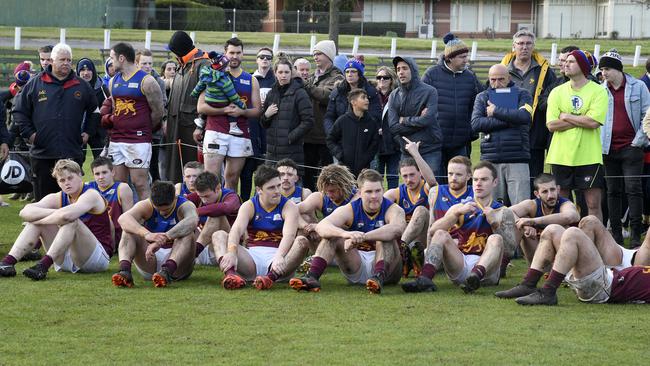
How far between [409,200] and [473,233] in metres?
1.01

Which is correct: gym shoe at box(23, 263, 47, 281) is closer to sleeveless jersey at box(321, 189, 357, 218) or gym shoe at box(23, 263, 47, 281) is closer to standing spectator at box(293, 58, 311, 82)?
sleeveless jersey at box(321, 189, 357, 218)

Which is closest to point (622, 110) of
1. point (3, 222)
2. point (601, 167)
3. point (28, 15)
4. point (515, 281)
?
point (601, 167)

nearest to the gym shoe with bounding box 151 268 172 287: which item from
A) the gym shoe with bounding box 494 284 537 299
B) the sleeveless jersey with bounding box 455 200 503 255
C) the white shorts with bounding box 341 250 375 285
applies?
the white shorts with bounding box 341 250 375 285

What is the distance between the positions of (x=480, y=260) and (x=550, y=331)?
170cm

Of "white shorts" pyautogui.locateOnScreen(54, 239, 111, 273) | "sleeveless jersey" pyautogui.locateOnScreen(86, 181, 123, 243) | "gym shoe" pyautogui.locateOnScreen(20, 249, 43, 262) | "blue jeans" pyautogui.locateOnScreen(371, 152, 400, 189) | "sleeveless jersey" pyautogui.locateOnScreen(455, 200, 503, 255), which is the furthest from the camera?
"blue jeans" pyautogui.locateOnScreen(371, 152, 400, 189)

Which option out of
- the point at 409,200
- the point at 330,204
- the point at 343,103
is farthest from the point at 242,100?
the point at 409,200

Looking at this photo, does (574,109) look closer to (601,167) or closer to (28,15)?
(601,167)

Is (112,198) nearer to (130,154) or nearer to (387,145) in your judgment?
(130,154)

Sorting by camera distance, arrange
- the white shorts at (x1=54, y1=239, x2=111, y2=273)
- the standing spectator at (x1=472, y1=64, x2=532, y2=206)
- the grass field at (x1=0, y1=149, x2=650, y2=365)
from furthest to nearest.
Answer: the standing spectator at (x1=472, y1=64, x2=532, y2=206), the white shorts at (x1=54, y1=239, x2=111, y2=273), the grass field at (x1=0, y1=149, x2=650, y2=365)

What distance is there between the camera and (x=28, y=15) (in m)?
50.8

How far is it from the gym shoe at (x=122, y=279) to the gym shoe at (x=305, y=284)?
1384mm

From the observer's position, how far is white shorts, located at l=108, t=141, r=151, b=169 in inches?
475

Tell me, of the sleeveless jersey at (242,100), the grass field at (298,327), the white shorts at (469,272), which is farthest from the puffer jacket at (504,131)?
the sleeveless jersey at (242,100)

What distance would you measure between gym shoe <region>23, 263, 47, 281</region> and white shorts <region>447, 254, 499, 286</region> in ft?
11.6
